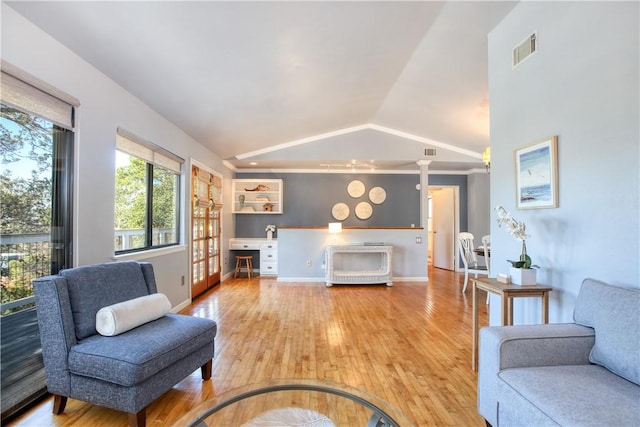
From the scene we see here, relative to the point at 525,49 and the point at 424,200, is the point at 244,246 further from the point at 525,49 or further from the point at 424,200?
the point at 525,49

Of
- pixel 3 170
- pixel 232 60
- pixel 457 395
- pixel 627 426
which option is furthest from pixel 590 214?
pixel 3 170

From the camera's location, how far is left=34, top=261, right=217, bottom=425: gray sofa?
1.54 metres

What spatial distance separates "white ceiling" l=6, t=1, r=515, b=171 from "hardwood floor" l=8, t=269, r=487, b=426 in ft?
8.03

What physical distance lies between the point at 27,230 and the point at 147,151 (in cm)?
156

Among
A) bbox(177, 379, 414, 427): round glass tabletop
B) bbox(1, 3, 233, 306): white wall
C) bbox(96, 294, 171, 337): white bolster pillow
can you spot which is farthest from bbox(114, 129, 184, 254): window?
bbox(177, 379, 414, 427): round glass tabletop

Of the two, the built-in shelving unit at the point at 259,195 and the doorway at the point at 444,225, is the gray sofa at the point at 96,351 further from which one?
the doorway at the point at 444,225

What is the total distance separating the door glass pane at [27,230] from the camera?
→ 5.78 feet

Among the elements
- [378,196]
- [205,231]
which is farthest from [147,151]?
[378,196]

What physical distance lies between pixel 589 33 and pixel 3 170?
357cm

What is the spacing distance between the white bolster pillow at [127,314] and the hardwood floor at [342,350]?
0.51m

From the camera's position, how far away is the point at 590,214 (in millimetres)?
1761

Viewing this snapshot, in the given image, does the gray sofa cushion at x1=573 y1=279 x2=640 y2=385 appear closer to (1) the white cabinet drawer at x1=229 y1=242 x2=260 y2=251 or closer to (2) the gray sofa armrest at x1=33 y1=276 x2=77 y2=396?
(2) the gray sofa armrest at x1=33 y1=276 x2=77 y2=396

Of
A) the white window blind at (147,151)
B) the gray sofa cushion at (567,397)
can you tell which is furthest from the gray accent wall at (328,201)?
Result: the gray sofa cushion at (567,397)

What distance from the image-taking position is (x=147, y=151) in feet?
10.7
